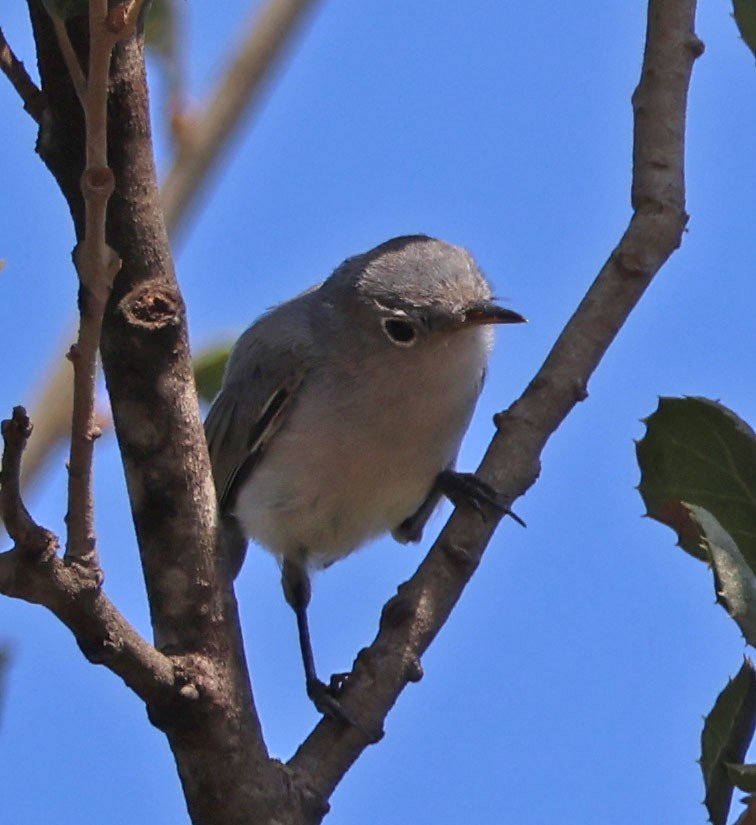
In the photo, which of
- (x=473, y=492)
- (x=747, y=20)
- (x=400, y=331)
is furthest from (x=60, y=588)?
(x=400, y=331)

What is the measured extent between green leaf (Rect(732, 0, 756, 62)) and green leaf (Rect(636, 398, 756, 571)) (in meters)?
0.60

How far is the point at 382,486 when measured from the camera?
3.41 meters

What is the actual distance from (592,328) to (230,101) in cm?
98

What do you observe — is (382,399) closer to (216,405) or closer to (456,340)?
(456,340)

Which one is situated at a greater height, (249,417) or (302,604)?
(249,417)

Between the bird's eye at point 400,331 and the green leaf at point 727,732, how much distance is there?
1825 millimetres

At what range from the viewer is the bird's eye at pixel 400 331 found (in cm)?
340

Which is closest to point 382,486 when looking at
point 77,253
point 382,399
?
point 382,399

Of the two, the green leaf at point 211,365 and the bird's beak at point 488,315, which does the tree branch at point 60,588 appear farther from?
the bird's beak at point 488,315

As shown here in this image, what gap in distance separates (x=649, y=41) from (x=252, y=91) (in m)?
0.88

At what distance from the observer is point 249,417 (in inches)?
141

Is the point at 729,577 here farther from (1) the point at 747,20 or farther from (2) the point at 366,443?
(2) the point at 366,443

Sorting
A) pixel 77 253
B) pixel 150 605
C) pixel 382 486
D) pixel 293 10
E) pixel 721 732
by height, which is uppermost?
pixel 293 10

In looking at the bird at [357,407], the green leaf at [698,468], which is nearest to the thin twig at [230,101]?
the bird at [357,407]
